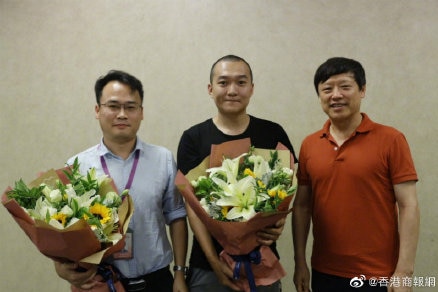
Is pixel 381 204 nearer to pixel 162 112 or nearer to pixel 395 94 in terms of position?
pixel 395 94

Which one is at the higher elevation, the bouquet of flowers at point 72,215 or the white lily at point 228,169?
the white lily at point 228,169

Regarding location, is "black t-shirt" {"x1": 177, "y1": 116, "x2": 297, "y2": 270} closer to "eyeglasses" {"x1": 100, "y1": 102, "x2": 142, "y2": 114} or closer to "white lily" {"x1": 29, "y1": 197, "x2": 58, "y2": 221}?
"eyeglasses" {"x1": 100, "y1": 102, "x2": 142, "y2": 114}

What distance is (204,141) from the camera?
1781 mm

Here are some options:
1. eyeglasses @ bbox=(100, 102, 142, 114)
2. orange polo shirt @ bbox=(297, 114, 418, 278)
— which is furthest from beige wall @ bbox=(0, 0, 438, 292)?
eyeglasses @ bbox=(100, 102, 142, 114)

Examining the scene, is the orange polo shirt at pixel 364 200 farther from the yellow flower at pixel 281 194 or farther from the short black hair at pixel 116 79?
the short black hair at pixel 116 79

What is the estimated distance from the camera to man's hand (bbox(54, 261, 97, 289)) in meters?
1.34

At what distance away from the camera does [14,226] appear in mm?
2619

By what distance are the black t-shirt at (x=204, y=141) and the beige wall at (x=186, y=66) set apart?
2.12 feet

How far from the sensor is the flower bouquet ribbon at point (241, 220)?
4.16 ft

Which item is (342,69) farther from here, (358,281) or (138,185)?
(138,185)

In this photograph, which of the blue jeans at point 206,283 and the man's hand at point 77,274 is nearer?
the man's hand at point 77,274

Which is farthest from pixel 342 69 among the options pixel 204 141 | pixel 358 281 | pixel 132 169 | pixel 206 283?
pixel 206 283

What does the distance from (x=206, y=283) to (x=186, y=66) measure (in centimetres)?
147

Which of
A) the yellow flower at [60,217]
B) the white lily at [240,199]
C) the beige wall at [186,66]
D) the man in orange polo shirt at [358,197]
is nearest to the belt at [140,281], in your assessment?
the yellow flower at [60,217]
